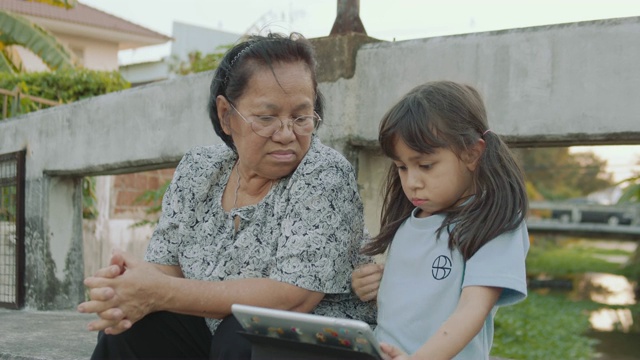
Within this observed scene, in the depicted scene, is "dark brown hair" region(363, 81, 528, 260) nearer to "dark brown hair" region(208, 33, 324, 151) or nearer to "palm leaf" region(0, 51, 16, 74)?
"dark brown hair" region(208, 33, 324, 151)

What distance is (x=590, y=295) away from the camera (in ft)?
51.6

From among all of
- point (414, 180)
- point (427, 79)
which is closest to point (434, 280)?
point (414, 180)

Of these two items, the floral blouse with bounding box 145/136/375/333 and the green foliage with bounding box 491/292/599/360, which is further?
the green foliage with bounding box 491/292/599/360

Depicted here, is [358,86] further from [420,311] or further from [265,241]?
[420,311]

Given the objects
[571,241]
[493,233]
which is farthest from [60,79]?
[571,241]

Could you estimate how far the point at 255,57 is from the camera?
235 centimetres

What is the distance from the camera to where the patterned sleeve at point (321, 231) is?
7.09 ft

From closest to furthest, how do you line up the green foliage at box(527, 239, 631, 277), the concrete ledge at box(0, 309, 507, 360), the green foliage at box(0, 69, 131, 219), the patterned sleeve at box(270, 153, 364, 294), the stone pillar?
the patterned sleeve at box(270, 153, 364, 294) → the concrete ledge at box(0, 309, 507, 360) → the stone pillar → the green foliage at box(0, 69, 131, 219) → the green foliage at box(527, 239, 631, 277)

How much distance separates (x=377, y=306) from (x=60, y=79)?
792cm

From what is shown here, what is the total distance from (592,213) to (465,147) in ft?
77.5

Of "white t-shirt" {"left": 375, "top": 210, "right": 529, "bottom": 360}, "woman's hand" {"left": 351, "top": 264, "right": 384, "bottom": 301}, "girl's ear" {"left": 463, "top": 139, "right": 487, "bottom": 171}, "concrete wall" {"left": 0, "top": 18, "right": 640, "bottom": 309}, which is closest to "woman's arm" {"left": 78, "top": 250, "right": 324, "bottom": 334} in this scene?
"woman's hand" {"left": 351, "top": 264, "right": 384, "bottom": 301}

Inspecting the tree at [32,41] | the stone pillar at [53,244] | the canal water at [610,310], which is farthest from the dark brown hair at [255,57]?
the tree at [32,41]

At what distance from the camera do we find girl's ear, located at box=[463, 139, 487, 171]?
→ 2098mm

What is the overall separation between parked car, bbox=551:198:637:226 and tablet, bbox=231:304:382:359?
21943 mm
